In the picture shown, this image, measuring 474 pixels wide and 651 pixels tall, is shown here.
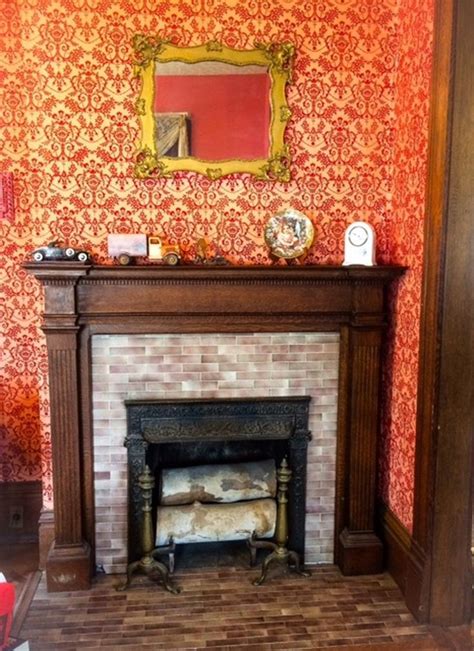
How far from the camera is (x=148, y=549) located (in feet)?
8.87

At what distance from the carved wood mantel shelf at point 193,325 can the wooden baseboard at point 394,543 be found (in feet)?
0.20

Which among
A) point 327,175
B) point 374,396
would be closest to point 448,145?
point 327,175

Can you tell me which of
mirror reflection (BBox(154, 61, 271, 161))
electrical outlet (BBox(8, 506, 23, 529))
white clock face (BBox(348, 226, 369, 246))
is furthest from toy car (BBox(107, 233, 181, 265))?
electrical outlet (BBox(8, 506, 23, 529))

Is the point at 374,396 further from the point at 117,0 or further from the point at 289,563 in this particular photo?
the point at 117,0

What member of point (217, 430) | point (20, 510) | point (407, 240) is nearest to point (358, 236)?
point (407, 240)

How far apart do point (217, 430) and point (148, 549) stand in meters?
0.61

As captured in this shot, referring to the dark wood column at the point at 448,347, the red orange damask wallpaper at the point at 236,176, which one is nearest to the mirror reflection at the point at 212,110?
the red orange damask wallpaper at the point at 236,176

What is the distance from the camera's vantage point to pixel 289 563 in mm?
2836

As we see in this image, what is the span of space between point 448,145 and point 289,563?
196cm

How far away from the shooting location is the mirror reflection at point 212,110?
106 inches

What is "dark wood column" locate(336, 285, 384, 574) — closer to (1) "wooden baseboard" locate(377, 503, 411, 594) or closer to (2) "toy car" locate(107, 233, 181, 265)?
(1) "wooden baseboard" locate(377, 503, 411, 594)

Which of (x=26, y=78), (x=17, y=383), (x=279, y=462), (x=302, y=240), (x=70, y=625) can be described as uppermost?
(x=26, y=78)

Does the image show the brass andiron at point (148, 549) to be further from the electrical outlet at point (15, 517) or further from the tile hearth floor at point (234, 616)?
the electrical outlet at point (15, 517)

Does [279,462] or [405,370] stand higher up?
[405,370]
